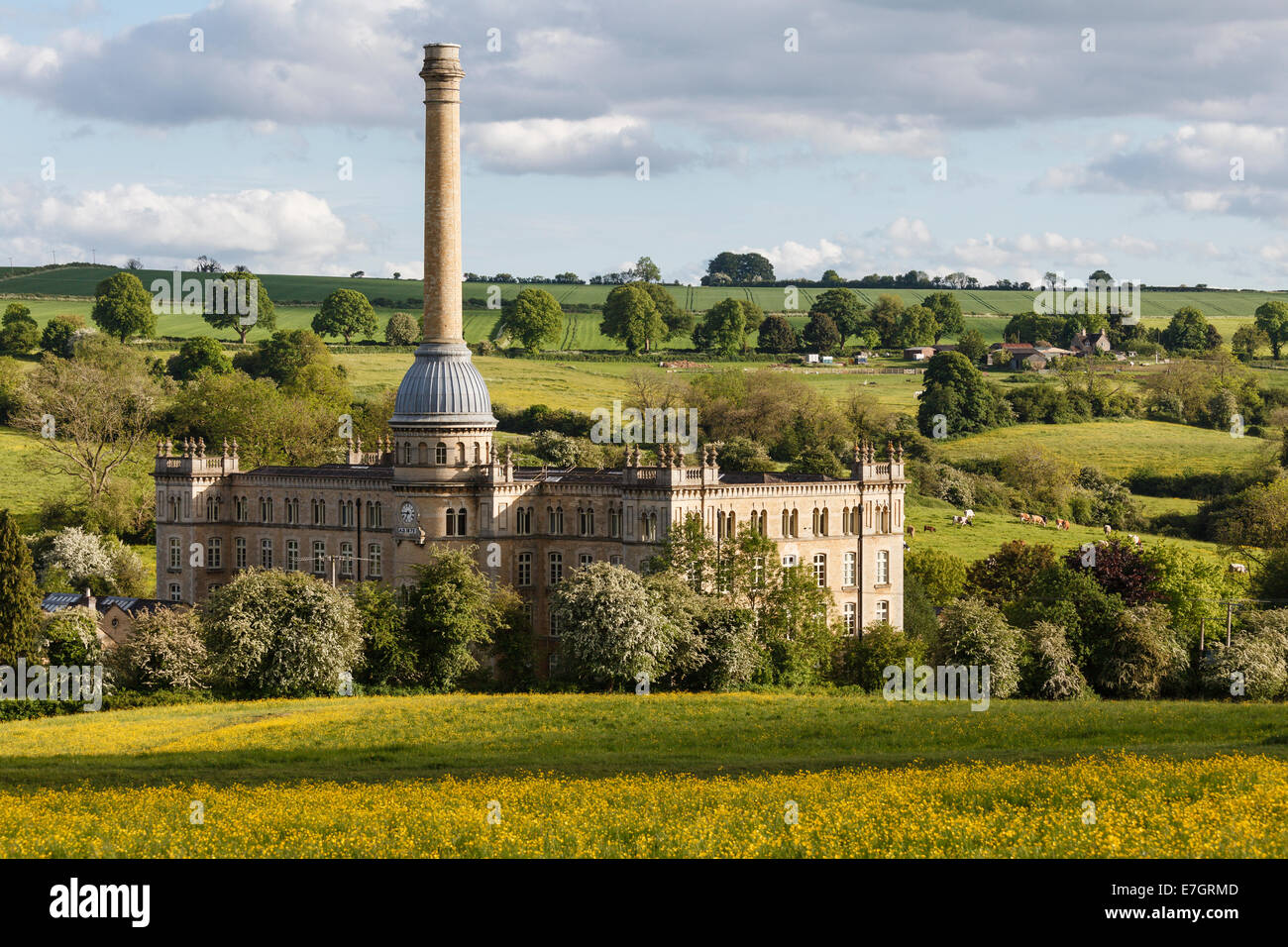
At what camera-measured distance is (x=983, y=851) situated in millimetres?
37938

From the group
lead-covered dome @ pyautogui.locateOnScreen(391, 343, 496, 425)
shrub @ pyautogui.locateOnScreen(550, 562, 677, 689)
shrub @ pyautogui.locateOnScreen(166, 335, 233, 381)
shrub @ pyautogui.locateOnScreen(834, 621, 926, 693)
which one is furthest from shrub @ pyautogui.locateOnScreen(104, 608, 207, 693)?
shrub @ pyautogui.locateOnScreen(166, 335, 233, 381)

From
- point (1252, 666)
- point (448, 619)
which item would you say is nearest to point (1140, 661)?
point (1252, 666)

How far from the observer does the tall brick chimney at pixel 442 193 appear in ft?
333

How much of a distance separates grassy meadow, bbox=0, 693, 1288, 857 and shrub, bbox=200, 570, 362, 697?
361cm

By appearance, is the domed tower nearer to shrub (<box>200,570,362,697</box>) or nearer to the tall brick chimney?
the tall brick chimney

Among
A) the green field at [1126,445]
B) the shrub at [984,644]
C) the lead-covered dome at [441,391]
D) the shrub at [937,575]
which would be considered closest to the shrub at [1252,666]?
the shrub at [984,644]

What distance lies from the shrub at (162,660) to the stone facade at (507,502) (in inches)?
562

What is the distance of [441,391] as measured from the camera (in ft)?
334

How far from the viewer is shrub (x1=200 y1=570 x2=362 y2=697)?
278 feet

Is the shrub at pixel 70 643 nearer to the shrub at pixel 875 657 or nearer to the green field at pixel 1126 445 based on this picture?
the shrub at pixel 875 657

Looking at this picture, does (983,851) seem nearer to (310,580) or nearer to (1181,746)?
(1181,746)

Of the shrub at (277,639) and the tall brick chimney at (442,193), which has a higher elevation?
the tall brick chimney at (442,193)

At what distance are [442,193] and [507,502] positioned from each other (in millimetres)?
17054
